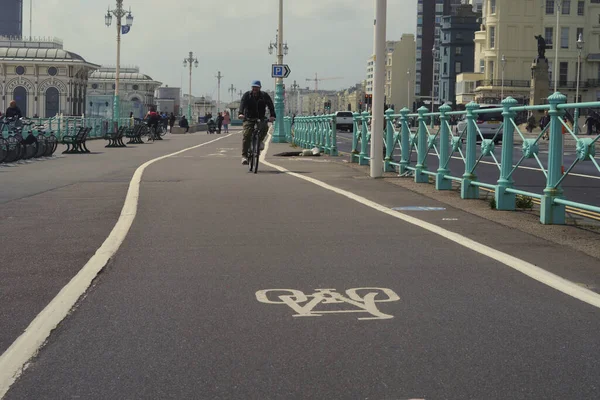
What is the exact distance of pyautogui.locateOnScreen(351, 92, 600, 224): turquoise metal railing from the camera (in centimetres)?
1009

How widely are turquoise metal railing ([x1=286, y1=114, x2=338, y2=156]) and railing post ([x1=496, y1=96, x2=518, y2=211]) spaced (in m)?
16.4

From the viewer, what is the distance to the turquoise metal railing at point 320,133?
28.4 metres

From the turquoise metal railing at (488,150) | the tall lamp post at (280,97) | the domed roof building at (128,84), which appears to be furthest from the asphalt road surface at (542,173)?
the domed roof building at (128,84)

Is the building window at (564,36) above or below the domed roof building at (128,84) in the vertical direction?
above

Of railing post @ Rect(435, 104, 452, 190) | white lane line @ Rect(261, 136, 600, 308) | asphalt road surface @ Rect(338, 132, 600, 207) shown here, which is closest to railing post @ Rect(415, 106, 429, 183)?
asphalt road surface @ Rect(338, 132, 600, 207)

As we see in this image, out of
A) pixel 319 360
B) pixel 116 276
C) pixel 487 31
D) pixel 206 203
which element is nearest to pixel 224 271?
pixel 116 276

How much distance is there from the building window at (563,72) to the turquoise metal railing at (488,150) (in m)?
85.3

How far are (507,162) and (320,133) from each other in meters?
19.8

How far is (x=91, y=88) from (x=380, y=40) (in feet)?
499

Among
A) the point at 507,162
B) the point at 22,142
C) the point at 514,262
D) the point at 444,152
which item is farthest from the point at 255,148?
the point at 514,262

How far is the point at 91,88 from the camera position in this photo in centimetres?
16425

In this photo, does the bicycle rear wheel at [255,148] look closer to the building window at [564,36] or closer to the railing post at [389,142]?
the railing post at [389,142]

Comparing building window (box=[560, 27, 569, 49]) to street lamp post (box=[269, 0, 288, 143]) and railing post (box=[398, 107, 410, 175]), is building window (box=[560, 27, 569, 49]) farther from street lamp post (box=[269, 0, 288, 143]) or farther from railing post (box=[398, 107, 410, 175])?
railing post (box=[398, 107, 410, 175])

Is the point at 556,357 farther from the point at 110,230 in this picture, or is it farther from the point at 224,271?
the point at 110,230
